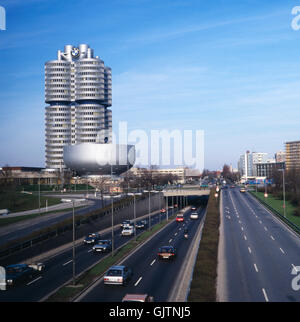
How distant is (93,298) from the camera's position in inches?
891

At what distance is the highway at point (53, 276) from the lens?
23.8 meters

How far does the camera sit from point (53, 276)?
29.4 m

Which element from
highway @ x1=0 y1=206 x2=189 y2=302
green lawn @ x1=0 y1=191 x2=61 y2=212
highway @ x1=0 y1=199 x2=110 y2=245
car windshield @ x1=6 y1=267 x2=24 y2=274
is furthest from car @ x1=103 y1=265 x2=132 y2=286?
green lawn @ x1=0 y1=191 x2=61 y2=212

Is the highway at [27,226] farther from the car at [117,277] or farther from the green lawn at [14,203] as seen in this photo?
the car at [117,277]

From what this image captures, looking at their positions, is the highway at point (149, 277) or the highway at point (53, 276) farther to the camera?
the highway at point (53, 276)

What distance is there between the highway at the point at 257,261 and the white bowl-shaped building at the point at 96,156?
102 meters

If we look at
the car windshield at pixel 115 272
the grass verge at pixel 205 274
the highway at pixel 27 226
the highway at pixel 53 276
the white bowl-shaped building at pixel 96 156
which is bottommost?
the highway at pixel 53 276

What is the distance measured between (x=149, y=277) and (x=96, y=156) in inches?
5090

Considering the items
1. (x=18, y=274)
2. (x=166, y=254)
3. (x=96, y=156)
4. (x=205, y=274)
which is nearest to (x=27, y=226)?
(x=166, y=254)

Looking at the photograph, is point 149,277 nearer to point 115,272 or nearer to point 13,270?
point 115,272

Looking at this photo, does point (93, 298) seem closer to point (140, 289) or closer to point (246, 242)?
point (140, 289)

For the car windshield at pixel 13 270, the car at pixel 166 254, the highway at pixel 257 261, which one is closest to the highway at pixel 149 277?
the car at pixel 166 254
